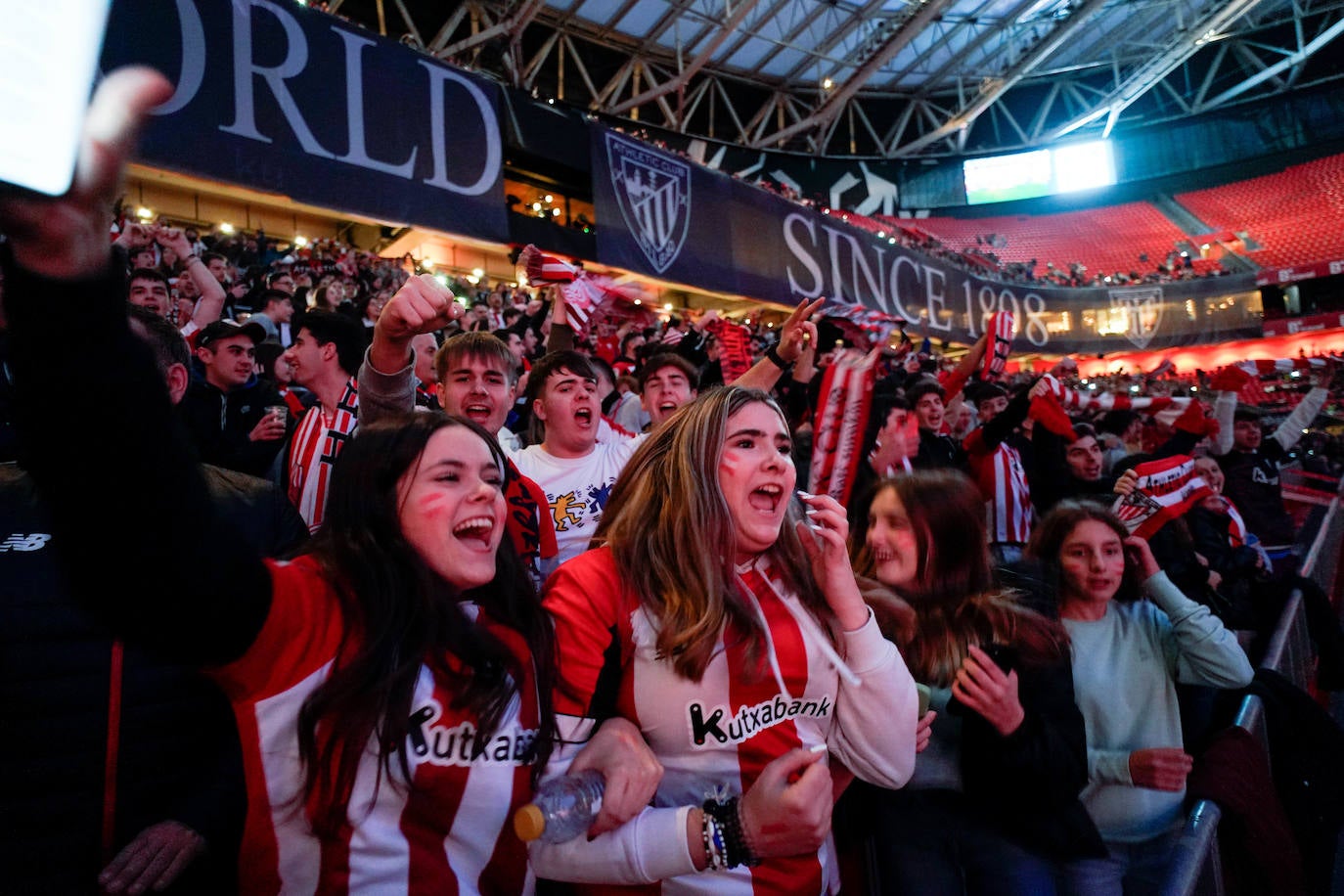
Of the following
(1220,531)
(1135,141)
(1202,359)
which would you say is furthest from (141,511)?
(1135,141)

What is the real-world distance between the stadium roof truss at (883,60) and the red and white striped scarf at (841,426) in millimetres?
15920

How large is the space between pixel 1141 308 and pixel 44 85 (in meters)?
30.7

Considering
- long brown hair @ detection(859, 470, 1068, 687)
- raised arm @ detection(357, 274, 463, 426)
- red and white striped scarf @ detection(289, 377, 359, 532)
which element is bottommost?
long brown hair @ detection(859, 470, 1068, 687)

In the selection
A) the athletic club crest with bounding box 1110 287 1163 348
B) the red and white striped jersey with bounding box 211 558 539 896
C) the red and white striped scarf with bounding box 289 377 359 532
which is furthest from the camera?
the athletic club crest with bounding box 1110 287 1163 348

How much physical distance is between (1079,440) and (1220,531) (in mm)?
914

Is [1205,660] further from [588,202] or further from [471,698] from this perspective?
[588,202]

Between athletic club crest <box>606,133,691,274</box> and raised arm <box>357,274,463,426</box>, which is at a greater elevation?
athletic club crest <box>606,133,691,274</box>

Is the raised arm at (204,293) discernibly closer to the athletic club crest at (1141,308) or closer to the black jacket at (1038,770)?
the black jacket at (1038,770)

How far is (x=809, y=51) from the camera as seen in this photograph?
69.6 feet

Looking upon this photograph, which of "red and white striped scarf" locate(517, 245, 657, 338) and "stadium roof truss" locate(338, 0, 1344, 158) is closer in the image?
"red and white striped scarf" locate(517, 245, 657, 338)

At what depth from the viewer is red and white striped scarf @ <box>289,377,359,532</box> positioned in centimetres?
256

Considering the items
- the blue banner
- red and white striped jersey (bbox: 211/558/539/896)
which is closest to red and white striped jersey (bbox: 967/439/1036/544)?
red and white striped jersey (bbox: 211/558/539/896)

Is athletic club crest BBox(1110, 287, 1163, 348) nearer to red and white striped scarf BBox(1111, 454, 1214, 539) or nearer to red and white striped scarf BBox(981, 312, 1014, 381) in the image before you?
red and white striped scarf BBox(981, 312, 1014, 381)

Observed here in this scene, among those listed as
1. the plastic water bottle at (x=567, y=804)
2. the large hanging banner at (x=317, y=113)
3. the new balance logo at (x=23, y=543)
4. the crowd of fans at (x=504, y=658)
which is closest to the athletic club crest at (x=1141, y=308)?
the large hanging banner at (x=317, y=113)
